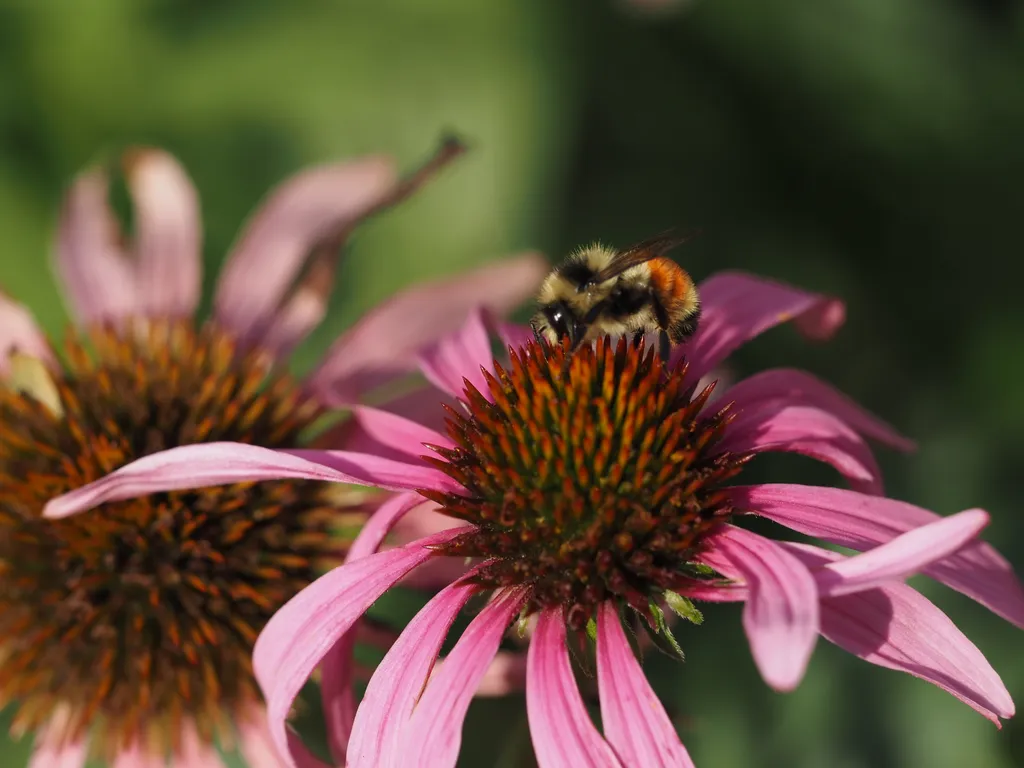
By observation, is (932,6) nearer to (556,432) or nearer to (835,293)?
(835,293)

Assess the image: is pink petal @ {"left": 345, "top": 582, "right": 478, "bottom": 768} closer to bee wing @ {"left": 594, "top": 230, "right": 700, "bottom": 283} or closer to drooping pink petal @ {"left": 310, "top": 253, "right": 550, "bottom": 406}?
bee wing @ {"left": 594, "top": 230, "right": 700, "bottom": 283}

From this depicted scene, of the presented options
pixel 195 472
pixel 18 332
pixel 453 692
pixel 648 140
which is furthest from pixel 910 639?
pixel 648 140

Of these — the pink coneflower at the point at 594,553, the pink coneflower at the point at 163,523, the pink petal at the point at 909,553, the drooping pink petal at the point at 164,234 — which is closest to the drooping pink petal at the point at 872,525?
the pink coneflower at the point at 594,553

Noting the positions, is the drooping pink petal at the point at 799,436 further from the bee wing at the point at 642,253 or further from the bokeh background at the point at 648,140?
the bokeh background at the point at 648,140

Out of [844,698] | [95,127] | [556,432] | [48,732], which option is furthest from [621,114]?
[48,732]

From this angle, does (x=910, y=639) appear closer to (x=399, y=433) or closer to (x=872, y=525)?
(x=872, y=525)

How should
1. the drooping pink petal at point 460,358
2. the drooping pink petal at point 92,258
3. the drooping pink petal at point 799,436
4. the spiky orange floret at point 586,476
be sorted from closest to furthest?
the spiky orange floret at point 586,476
the drooping pink petal at point 799,436
the drooping pink petal at point 460,358
the drooping pink petal at point 92,258

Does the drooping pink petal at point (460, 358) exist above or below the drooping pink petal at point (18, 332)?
below
